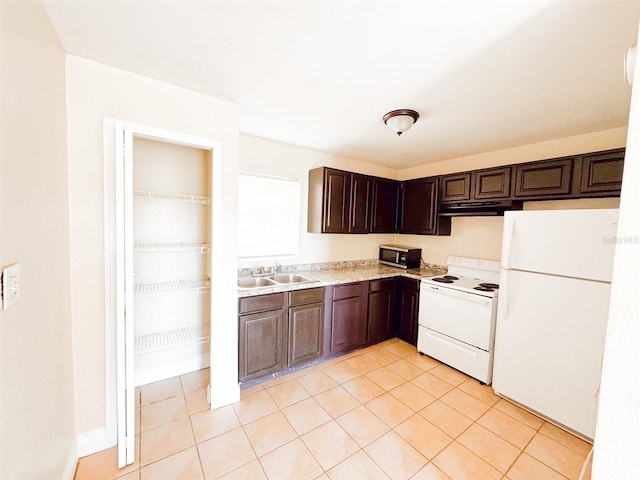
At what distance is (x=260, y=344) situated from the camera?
2309 millimetres

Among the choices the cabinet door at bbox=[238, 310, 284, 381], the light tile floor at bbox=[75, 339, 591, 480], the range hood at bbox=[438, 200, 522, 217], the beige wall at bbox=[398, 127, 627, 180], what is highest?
the beige wall at bbox=[398, 127, 627, 180]

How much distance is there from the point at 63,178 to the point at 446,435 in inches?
116

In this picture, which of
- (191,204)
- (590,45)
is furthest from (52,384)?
(590,45)

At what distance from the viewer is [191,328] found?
249cm

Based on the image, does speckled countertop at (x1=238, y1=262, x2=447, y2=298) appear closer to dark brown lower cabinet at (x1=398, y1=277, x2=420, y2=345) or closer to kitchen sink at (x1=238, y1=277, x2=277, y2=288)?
dark brown lower cabinet at (x1=398, y1=277, x2=420, y2=345)

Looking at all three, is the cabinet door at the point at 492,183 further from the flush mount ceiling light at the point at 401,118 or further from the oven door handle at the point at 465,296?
the flush mount ceiling light at the point at 401,118

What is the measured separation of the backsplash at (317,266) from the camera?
2826 mm

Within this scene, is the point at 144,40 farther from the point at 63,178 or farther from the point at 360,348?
the point at 360,348

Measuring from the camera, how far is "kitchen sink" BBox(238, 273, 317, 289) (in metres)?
2.73

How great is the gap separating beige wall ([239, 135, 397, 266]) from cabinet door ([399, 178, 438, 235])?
51cm

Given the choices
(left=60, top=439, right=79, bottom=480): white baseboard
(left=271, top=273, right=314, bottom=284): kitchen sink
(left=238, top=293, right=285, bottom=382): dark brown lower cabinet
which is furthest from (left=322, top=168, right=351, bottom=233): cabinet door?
(left=60, top=439, right=79, bottom=480): white baseboard

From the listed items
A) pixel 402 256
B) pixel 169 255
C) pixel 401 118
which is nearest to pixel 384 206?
pixel 402 256

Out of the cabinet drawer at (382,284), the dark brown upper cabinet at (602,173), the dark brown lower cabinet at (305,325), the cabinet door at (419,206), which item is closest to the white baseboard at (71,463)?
the dark brown lower cabinet at (305,325)

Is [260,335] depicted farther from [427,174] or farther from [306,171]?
[427,174]
